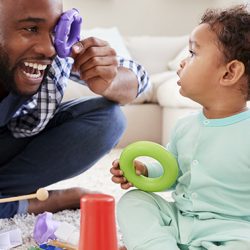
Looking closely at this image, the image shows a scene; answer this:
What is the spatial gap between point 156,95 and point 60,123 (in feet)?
4.57

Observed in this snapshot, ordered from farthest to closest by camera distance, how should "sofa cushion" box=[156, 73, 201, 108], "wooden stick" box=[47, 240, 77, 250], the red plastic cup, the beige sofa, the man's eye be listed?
the beige sofa < "sofa cushion" box=[156, 73, 201, 108] < the man's eye < "wooden stick" box=[47, 240, 77, 250] < the red plastic cup

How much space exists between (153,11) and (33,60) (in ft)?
8.26

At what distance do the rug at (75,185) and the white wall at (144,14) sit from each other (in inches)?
52.5

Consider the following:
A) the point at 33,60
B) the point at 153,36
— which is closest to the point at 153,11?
the point at 153,36

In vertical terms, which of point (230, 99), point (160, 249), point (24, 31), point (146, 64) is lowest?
point (146, 64)

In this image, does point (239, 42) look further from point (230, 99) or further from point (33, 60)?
point (33, 60)

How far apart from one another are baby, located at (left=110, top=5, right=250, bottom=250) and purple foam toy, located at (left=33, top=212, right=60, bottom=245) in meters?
0.19

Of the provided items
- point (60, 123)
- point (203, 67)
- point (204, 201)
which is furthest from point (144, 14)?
point (204, 201)

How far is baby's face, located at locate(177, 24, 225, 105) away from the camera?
100 centimetres

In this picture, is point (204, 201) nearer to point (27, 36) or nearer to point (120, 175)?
point (120, 175)

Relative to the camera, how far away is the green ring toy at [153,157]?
3.27ft

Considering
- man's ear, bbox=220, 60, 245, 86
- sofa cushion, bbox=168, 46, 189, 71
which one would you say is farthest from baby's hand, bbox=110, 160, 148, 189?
sofa cushion, bbox=168, 46, 189, 71

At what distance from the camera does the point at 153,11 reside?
11.7ft

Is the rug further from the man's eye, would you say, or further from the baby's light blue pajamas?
the man's eye
